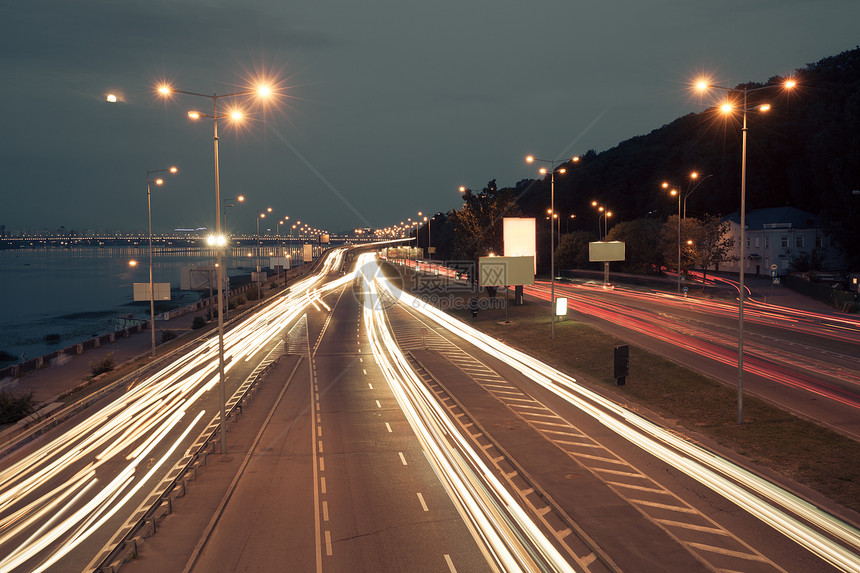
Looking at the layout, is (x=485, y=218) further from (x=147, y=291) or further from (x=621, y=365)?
(x=621, y=365)

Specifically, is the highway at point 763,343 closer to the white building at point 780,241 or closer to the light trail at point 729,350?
the light trail at point 729,350

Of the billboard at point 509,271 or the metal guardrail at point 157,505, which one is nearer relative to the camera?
the metal guardrail at point 157,505

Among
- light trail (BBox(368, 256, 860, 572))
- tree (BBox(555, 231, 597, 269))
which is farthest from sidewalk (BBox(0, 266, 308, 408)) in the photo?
tree (BBox(555, 231, 597, 269))

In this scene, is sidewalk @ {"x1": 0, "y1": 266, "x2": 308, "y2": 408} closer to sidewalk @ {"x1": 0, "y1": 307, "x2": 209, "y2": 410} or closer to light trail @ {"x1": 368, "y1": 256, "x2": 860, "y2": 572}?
sidewalk @ {"x1": 0, "y1": 307, "x2": 209, "y2": 410}

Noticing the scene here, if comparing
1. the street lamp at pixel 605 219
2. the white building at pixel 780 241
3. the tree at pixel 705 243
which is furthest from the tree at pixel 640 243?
the tree at pixel 705 243

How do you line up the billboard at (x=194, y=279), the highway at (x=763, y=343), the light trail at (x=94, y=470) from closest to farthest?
the light trail at (x=94, y=470), the highway at (x=763, y=343), the billboard at (x=194, y=279)

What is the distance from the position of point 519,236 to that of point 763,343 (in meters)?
23.8

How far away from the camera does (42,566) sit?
40.8 ft

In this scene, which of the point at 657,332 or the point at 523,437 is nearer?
the point at 523,437

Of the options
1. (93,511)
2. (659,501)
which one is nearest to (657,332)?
(659,501)

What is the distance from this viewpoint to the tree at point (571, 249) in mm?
107688

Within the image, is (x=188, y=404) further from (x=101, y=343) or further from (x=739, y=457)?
(x=101, y=343)

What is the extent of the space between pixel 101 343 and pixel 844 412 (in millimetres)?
52831

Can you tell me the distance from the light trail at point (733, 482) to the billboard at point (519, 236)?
2533 centimetres
